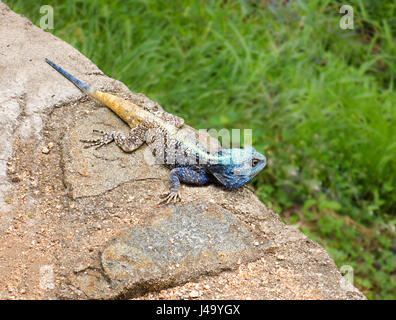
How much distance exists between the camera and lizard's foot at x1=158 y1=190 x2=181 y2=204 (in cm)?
407

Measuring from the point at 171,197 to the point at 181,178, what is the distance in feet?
1.02

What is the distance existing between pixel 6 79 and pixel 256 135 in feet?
11.0

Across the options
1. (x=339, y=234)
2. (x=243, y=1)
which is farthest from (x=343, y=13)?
(x=339, y=234)

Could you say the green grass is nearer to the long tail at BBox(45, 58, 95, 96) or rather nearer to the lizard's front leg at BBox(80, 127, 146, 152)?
the long tail at BBox(45, 58, 95, 96)

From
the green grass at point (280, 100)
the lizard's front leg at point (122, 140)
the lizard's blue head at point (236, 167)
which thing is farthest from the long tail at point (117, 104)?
the green grass at point (280, 100)

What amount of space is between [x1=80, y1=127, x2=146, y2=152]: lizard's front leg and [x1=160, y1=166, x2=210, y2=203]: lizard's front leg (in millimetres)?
Answer: 462

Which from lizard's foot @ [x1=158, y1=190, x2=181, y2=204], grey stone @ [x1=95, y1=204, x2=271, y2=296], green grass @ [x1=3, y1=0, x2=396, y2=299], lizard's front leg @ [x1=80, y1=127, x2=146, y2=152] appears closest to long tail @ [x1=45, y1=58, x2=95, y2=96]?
lizard's front leg @ [x1=80, y1=127, x2=146, y2=152]

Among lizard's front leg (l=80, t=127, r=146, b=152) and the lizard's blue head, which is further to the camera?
lizard's front leg (l=80, t=127, r=146, b=152)

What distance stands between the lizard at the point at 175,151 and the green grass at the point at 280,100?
1291 millimetres

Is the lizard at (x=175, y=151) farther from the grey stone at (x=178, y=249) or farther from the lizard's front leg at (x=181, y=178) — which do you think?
the grey stone at (x=178, y=249)

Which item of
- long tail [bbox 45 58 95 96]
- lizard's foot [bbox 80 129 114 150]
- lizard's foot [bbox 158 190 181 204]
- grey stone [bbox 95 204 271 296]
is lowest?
grey stone [bbox 95 204 271 296]

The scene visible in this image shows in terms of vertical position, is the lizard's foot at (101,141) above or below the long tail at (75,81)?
below

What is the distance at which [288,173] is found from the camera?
22.2ft

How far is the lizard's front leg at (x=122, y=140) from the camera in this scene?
4.48 meters
